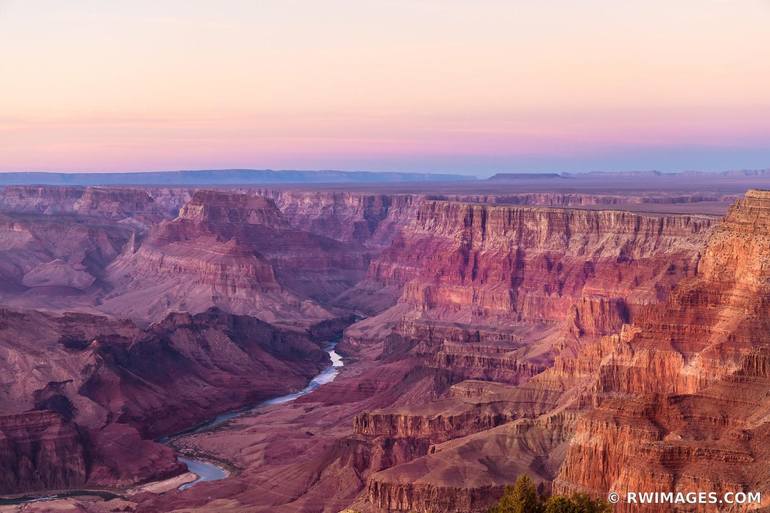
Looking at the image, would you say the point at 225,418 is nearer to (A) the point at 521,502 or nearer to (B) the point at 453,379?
(B) the point at 453,379

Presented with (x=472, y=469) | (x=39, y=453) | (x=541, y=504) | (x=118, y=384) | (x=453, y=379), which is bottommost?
(x=39, y=453)

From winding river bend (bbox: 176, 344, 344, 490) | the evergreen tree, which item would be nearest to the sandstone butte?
winding river bend (bbox: 176, 344, 344, 490)

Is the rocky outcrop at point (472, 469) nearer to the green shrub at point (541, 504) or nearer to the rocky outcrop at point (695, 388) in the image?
the rocky outcrop at point (695, 388)

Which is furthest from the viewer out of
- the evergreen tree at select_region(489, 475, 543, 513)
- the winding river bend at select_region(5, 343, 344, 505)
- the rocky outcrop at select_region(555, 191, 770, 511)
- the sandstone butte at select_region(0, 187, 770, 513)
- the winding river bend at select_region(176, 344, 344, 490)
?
the winding river bend at select_region(176, 344, 344, 490)

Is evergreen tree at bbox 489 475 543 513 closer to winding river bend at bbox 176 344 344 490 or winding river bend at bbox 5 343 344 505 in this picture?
winding river bend at bbox 5 343 344 505

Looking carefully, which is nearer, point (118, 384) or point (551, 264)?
point (118, 384)

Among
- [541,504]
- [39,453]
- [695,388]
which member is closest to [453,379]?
[39,453]

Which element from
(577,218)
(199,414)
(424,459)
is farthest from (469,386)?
(577,218)
